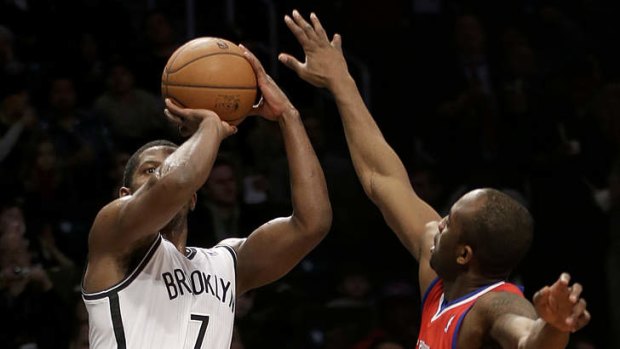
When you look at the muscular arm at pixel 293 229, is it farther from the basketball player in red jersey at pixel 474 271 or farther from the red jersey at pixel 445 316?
the red jersey at pixel 445 316

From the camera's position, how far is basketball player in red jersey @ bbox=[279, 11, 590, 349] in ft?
12.3

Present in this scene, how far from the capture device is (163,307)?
14.9ft

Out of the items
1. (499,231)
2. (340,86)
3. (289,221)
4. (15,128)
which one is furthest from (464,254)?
(15,128)

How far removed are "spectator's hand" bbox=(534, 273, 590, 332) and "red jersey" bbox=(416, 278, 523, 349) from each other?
0.67 meters

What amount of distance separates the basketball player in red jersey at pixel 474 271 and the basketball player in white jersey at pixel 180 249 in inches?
15.1

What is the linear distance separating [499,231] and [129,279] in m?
1.36

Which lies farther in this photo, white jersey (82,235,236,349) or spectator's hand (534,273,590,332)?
white jersey (82,235,236,349)

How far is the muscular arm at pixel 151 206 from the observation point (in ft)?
14.0

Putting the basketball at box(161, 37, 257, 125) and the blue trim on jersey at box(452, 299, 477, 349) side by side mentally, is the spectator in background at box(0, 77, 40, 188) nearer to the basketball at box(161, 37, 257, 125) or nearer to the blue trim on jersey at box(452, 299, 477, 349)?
the basketball at box(161, 37, 257, 125)

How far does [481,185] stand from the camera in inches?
353

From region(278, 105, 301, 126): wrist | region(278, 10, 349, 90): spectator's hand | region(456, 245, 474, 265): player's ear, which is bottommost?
region(456, 245, 474, 265): player's ear

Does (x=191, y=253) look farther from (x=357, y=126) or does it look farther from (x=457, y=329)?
(x=457, y=329)

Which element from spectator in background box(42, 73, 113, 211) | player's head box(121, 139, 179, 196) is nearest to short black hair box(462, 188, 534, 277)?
player's head box(121, 139, 179, 196)

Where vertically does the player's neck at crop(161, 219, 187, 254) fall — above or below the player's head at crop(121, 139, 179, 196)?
below
